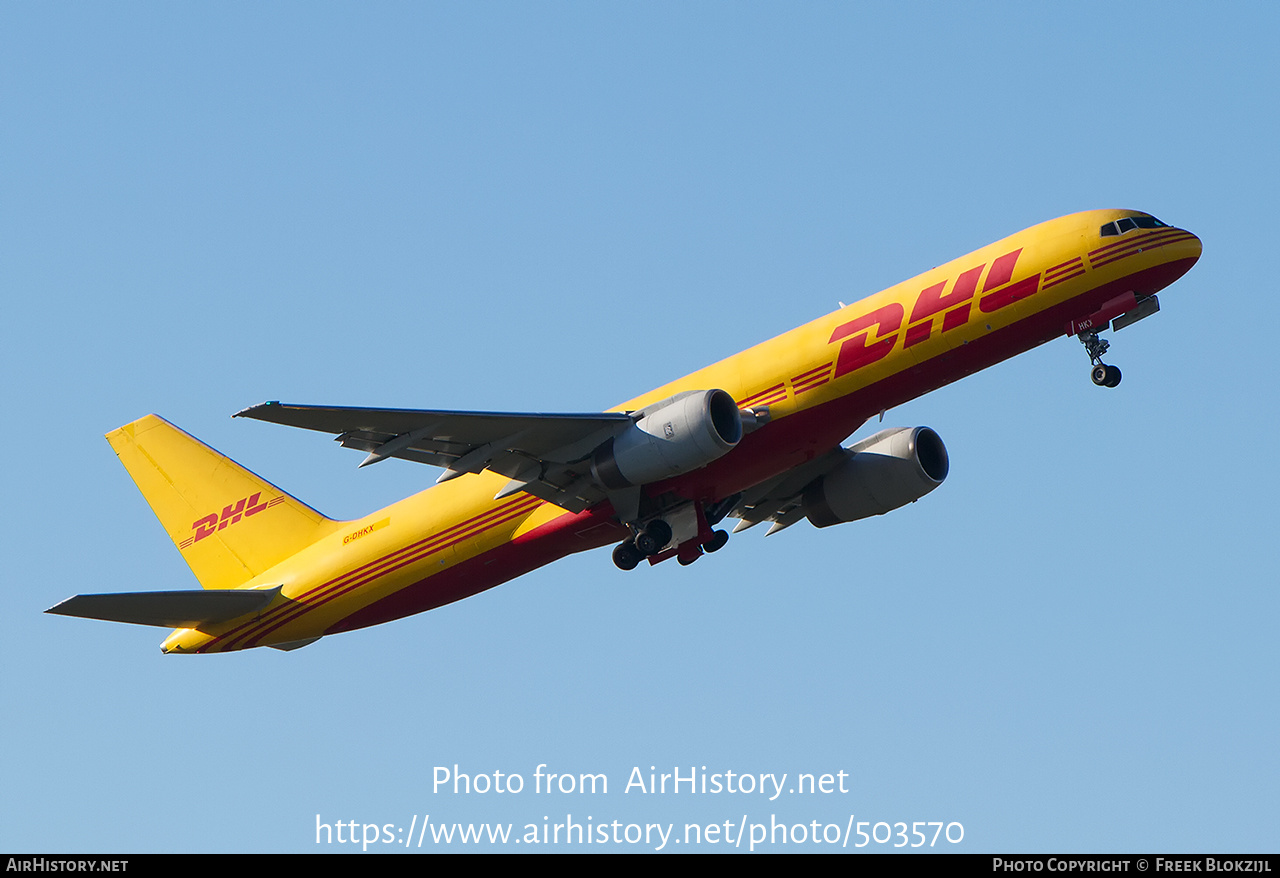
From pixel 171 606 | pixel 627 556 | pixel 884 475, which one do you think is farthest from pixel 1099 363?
pixel 171 606

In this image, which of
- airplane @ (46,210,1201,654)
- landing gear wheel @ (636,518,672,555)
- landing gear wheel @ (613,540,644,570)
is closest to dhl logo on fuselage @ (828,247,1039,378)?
airplane @ (46,210,1201,654)

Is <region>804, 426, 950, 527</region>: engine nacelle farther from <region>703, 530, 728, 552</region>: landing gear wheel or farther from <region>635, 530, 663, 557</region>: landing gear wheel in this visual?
<region>635, 530, 663, 557</region>: landing gear wheel

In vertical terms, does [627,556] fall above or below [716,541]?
below

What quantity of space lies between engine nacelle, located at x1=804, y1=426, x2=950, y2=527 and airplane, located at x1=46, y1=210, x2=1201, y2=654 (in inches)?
2.0

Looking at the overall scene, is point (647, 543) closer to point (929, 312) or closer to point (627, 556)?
point (627, 556)

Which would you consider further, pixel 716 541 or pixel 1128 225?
pixel 716 541

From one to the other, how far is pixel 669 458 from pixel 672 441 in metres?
0.38

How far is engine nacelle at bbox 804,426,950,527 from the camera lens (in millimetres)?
39688

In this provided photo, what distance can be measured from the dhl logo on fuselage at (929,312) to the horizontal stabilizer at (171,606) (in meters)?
15.9

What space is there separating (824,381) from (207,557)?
58.9 ft

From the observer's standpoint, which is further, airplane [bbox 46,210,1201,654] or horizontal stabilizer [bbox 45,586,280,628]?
horizontal stabilizer [bbox 45,586,280,628]

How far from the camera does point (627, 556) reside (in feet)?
123
